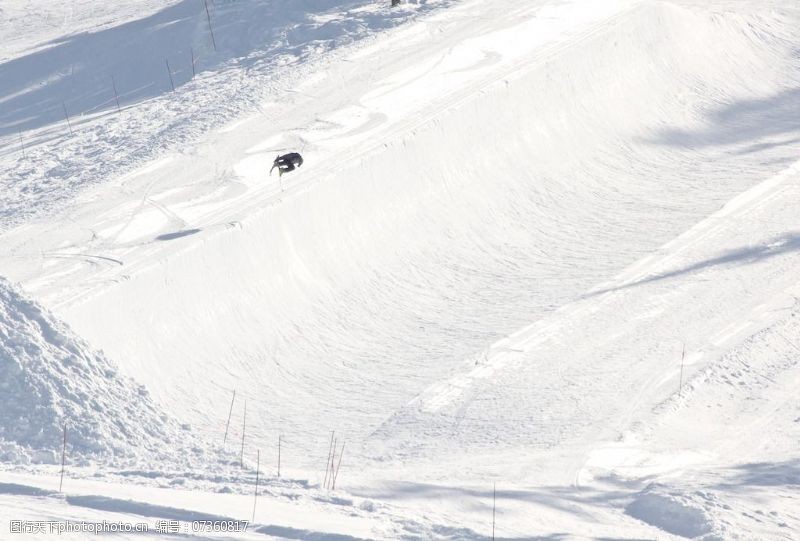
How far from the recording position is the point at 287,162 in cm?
1653

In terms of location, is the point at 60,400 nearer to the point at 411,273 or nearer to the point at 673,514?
the point at 673,514

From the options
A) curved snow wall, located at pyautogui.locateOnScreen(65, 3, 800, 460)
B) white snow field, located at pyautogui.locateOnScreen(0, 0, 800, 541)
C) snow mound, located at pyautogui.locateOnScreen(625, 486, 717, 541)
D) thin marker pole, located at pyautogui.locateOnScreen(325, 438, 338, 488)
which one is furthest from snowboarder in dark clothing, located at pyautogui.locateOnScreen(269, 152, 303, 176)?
snow mound, located at pyautogui.locateOnScreen(625, 486, 717, 541)

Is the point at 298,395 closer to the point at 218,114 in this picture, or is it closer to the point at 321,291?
the point at 321,291

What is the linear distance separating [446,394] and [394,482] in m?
3.12

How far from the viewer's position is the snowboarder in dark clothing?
16500 millimetres

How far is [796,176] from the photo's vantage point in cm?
1894

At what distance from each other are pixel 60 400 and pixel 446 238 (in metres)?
7.50

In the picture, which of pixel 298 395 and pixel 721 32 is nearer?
pixel 298 395

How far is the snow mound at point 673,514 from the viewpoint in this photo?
9.27 metres

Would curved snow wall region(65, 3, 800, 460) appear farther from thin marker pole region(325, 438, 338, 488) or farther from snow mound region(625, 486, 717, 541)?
snow mound region(625, 486, 717, 541)

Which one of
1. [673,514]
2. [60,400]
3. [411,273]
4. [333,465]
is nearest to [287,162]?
[411,273]

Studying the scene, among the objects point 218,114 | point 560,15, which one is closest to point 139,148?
point 218,114

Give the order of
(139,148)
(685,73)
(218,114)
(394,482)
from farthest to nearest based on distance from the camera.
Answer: (685,73) → (218,114) → (139,148) → (394,482)

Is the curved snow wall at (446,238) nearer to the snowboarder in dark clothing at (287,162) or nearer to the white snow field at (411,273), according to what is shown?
the white snow field at (411,273)
